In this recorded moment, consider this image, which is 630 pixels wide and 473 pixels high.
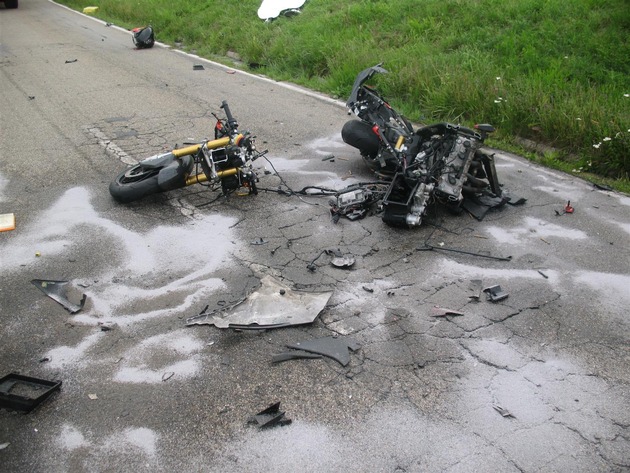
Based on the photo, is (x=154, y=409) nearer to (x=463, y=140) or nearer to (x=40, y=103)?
(x=463, y=140)

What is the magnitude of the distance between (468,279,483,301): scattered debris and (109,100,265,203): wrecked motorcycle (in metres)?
2.89

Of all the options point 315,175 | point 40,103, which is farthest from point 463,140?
point 40,103

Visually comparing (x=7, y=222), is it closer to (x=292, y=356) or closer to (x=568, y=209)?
(x=292, y=356)

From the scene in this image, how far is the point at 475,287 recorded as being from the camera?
195 inches

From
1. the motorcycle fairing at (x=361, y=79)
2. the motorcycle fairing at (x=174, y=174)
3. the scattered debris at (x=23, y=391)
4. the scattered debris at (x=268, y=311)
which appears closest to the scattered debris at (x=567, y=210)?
the motorcycle fairing at (x=361, y=79)

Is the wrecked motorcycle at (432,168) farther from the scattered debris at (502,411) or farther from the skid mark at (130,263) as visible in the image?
the scattered debris at (502,411)

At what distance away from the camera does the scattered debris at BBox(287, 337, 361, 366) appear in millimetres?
4160

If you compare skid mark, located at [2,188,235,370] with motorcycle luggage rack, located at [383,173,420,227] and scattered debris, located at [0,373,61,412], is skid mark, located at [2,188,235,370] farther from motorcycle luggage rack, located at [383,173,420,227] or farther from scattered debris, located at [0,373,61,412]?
motorcycle luggage rack, located at [383,173,420,227]

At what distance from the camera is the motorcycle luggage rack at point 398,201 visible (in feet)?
19.4

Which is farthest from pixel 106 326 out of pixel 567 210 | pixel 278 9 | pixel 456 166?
pixel 278 9

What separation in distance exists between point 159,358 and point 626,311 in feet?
12.2

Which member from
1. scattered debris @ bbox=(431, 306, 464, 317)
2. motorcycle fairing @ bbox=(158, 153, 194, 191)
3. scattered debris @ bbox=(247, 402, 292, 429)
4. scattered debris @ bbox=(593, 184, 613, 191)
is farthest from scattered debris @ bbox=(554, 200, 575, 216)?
Answer: motorcycle fairing @ bbox=(158, 153, 194, 191)

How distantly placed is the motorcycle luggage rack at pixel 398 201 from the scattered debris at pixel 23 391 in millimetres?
3490

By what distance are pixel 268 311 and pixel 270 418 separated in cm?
112
